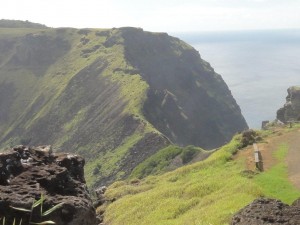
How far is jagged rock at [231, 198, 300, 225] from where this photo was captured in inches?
545

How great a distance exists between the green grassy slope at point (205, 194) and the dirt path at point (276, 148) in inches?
21.0

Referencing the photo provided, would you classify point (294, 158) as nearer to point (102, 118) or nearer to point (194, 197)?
point (194, 197)

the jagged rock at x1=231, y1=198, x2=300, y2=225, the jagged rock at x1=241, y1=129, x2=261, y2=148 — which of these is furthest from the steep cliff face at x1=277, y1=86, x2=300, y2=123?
the jagged rock at x1=231, y1=198, x2=300, y2=225

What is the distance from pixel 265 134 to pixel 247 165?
1119cm

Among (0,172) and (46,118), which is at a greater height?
(0,172)

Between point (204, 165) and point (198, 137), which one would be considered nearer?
point (204, 165)

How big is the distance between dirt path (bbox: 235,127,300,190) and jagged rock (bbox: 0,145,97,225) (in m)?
17.3

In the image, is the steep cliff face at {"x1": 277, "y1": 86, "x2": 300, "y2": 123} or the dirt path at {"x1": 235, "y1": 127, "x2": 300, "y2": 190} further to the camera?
the steep cliff face at {"x1": 277, "y1": 86, "x2": 300, "y2": 123}

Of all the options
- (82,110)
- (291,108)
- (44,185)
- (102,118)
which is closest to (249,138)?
(44,185)

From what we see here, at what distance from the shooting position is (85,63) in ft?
650

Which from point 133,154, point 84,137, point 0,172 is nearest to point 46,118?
point 84,137

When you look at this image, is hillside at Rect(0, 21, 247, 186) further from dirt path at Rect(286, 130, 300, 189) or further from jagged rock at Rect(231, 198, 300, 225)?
jagged rock at Rect(231, 198, 300, 225)

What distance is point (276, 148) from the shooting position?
37844 millimetres

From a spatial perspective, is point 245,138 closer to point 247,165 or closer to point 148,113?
point 247,165
